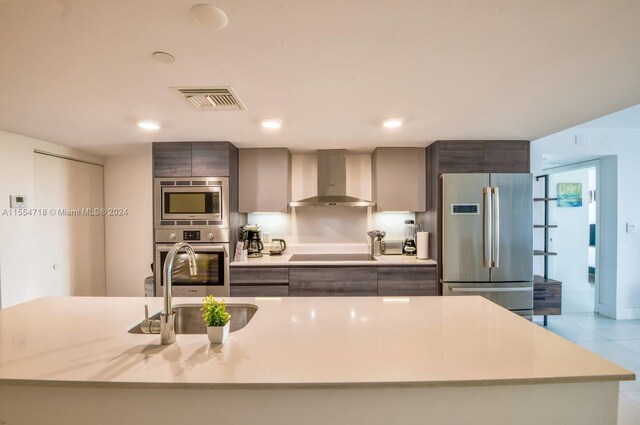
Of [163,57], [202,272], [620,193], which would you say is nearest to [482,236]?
[620,193]

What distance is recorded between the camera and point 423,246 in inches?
127

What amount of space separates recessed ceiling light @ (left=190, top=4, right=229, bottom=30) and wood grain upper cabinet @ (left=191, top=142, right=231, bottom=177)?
2.03m

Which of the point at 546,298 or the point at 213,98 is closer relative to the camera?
the point at 213,98

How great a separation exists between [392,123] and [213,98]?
4.61 ft

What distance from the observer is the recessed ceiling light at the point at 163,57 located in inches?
53.1

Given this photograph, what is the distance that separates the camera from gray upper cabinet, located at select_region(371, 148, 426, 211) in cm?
334

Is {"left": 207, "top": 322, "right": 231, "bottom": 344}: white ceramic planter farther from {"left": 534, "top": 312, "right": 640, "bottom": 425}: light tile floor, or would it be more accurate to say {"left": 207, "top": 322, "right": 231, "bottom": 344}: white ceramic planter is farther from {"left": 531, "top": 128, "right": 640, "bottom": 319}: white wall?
{"left": 531, "top": 128, "right": 640, "bottom": 319}: white wall

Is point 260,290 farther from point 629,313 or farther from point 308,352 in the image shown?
point 629,313

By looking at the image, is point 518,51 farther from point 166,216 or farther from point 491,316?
point 166,216

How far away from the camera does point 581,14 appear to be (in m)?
1.10

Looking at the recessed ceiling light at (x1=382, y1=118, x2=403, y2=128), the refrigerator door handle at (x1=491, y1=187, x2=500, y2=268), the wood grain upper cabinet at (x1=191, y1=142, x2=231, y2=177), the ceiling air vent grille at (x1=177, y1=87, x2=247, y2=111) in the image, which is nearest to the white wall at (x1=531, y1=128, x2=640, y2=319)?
the refrigerator door handle at (x1=491, y1=187, x2=500, y2=268)

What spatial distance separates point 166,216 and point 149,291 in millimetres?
932

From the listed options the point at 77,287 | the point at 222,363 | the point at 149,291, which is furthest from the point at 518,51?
the point at 77,287

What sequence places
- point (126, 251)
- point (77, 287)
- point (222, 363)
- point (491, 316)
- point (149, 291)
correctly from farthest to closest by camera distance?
1. point (126, 251)
2. point (77, 287)
3. point (149, 291)
4. point (491, 316)
5. point (222, 363)
